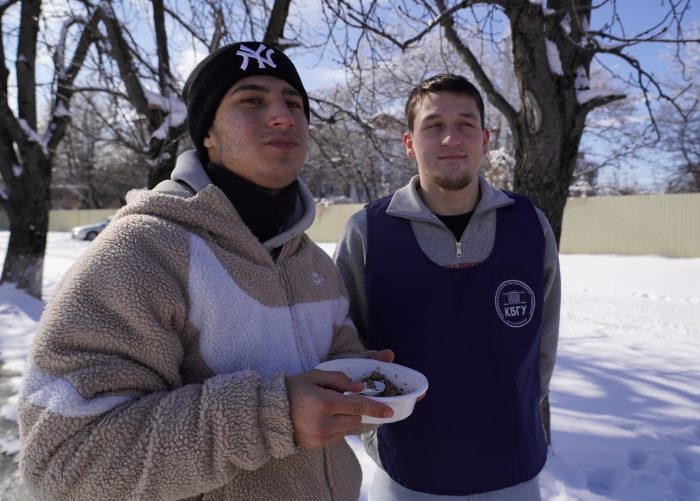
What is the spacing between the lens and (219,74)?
1.48 meters

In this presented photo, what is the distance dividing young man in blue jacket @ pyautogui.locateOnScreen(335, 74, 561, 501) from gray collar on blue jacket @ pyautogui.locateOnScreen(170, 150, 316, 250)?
0.52 m

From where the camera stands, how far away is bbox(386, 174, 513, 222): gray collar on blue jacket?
209 cm

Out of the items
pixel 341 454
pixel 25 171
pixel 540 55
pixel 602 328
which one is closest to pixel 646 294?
pixel 602 328

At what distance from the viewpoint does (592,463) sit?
3.32 meters

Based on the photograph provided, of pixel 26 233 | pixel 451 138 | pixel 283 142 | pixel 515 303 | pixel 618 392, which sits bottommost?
pixel 618 392

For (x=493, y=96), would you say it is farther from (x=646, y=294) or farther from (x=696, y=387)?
(x=646, y=294)

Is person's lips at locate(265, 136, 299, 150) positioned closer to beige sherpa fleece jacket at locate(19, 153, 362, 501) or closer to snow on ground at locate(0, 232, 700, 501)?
beige sherpa fleece jacket at locate(19, 153, 362, 501)

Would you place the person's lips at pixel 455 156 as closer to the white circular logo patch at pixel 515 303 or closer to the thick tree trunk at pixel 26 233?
the white circular logo patch at pixel 515 303

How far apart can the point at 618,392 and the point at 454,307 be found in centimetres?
351

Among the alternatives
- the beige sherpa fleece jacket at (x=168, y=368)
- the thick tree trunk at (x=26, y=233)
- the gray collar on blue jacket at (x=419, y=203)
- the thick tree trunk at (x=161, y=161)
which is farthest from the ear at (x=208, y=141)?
the thick tree trunk at (x=26, y=233)

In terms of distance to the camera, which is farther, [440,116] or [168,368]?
[440,116]

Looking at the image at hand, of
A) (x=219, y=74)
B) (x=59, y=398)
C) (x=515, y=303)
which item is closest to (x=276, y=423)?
(x=59, y=398)

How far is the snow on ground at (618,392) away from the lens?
3.13 metres

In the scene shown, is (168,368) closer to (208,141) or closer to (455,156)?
(208,141)
